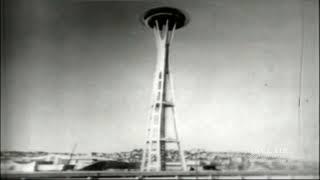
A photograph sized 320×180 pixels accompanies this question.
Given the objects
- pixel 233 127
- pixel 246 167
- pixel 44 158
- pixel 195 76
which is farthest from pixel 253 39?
pixel 44 158

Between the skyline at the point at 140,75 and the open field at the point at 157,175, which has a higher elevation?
the skyline at the point at 140,75

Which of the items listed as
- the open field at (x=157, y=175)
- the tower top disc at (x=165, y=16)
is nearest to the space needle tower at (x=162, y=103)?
the tower top disc at (x=165, y=16)

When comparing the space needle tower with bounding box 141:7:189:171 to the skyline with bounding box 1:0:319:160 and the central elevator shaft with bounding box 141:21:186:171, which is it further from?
the skyline with bounding box 1:0:319:160

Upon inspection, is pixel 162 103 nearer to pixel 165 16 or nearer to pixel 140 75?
pixel 140 75

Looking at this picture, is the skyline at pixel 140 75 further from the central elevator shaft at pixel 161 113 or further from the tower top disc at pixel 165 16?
the central elevator shaft at pixel 161 113

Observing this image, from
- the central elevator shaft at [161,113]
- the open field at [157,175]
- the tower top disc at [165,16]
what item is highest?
the tower top disc at [165,16]

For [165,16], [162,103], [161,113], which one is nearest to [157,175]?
[161,113]
